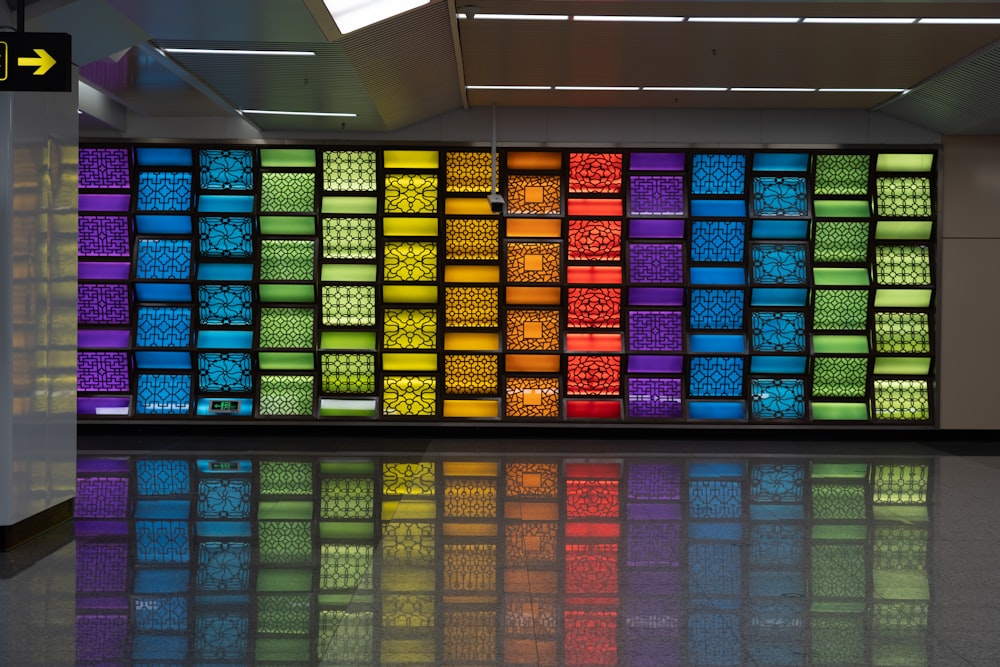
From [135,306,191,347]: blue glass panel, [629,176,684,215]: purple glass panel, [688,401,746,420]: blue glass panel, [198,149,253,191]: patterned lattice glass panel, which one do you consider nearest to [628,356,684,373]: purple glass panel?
[688,401,746,420]: blue glass panel

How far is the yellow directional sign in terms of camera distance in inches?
226

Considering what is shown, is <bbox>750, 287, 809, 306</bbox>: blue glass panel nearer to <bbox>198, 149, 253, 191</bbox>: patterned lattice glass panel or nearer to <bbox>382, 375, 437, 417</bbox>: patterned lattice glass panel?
<bbox>382, 375, 437, 417</bbox>: patterned lattice glass panel

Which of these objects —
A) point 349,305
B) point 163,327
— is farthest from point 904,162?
point 163,327

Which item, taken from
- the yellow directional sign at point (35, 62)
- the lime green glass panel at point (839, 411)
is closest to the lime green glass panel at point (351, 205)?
the lime green glass panel at point (839, 411)

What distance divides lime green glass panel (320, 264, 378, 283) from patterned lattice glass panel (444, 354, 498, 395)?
4.39 feet

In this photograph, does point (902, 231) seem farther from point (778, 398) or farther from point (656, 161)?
point (656, 161)

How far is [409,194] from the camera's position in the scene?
1303 centimetres

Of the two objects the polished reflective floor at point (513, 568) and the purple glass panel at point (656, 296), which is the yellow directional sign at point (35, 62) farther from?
the purple glass panel at point (656, 296)

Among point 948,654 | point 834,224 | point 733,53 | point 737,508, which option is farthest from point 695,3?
point 834,224

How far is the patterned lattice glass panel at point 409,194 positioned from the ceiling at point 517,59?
2.16 ft

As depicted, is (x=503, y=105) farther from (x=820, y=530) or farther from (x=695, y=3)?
(x=820, y=530)

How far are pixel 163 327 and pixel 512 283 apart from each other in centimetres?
415

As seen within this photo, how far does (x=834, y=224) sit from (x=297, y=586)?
357 inches

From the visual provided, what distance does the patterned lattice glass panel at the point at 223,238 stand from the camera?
1300 centimetres
